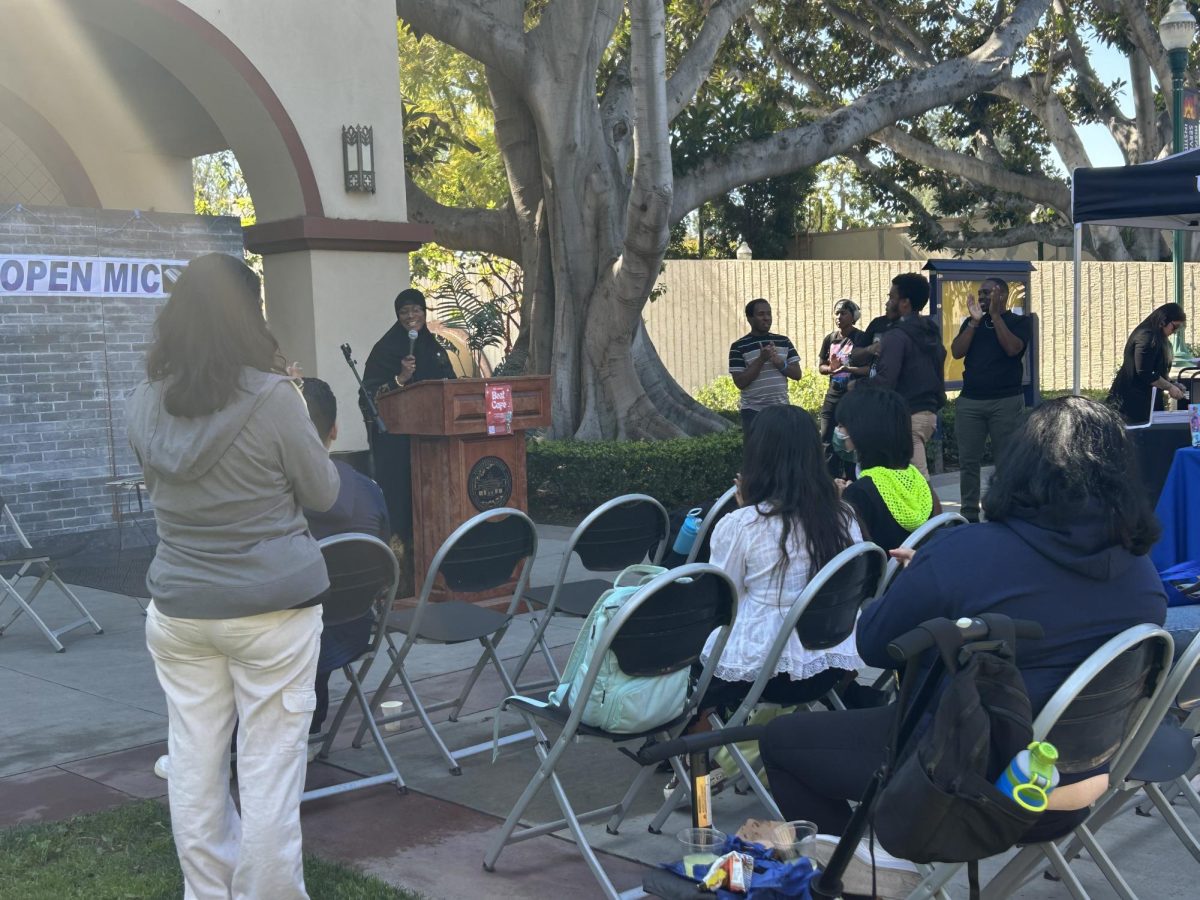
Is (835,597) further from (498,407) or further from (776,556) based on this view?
(498,407)

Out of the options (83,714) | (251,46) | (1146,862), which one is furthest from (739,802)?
(251,46)

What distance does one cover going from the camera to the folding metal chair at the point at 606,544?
16.9 ft

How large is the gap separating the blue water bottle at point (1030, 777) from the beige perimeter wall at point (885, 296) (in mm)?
19118

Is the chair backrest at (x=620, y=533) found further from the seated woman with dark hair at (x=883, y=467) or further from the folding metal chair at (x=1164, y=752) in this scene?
the folding metal chair at (x=1164, y=752)

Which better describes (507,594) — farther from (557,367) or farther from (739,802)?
(557,367)

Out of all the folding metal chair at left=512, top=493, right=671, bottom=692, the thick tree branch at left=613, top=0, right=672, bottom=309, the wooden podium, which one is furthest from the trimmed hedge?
the folding metal chair at left=512, top=493, right=671, bottom=692

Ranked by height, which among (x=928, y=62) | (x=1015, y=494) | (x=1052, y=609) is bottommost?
(x=1052, y=609)

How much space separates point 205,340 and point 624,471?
323 inches

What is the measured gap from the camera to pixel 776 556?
4004 mm

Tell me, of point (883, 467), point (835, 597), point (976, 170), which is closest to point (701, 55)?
point (883, 467)

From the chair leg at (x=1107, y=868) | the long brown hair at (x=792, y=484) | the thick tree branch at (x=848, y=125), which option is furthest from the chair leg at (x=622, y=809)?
the thick tree branch at (x=848, y=125)

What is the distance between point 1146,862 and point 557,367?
9187 mm

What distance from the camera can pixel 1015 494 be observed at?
2.91 m

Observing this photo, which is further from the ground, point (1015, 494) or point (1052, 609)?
point (1015, 494)
